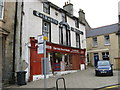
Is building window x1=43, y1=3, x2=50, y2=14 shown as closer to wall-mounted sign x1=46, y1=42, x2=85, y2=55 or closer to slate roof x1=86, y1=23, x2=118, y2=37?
wall-mounted sign x1=46, y1=42, x2=85, y2=55

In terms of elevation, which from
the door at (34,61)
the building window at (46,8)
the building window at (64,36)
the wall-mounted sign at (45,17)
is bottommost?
the door at (34,61)

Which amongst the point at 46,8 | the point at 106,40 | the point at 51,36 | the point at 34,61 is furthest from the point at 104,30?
the point at 34,61

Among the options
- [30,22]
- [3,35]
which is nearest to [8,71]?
Result: [3,35]

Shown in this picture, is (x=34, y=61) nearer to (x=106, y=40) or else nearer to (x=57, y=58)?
(x=57, y=58)

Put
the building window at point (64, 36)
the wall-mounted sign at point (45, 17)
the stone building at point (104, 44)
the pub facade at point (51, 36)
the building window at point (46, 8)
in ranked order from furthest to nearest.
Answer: the stone building at point (104, 44), the building window at point (64, 36), the building window at point (46, 8), the wall-mounted sign at point (45, 17), the pub facade at point (51, 36)

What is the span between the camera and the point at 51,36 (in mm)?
14344

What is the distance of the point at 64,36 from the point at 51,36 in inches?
112

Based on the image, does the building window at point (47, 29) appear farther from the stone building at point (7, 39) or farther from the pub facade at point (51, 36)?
the stone building at point (7, 39)

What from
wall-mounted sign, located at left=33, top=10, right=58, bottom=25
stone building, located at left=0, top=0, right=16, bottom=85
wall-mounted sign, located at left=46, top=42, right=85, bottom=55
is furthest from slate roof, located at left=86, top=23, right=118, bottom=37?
stone building, located at left=0, top=0, right=16, bottom=85

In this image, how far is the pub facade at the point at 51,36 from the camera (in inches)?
457

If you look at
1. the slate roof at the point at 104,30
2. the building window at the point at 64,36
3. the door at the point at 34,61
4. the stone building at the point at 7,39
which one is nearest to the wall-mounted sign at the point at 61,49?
the building window at the point at 64,36

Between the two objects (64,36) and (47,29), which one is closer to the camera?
(47,29)

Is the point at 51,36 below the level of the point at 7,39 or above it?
above

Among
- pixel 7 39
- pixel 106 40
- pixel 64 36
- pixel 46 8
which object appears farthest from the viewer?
pixel 106 40
